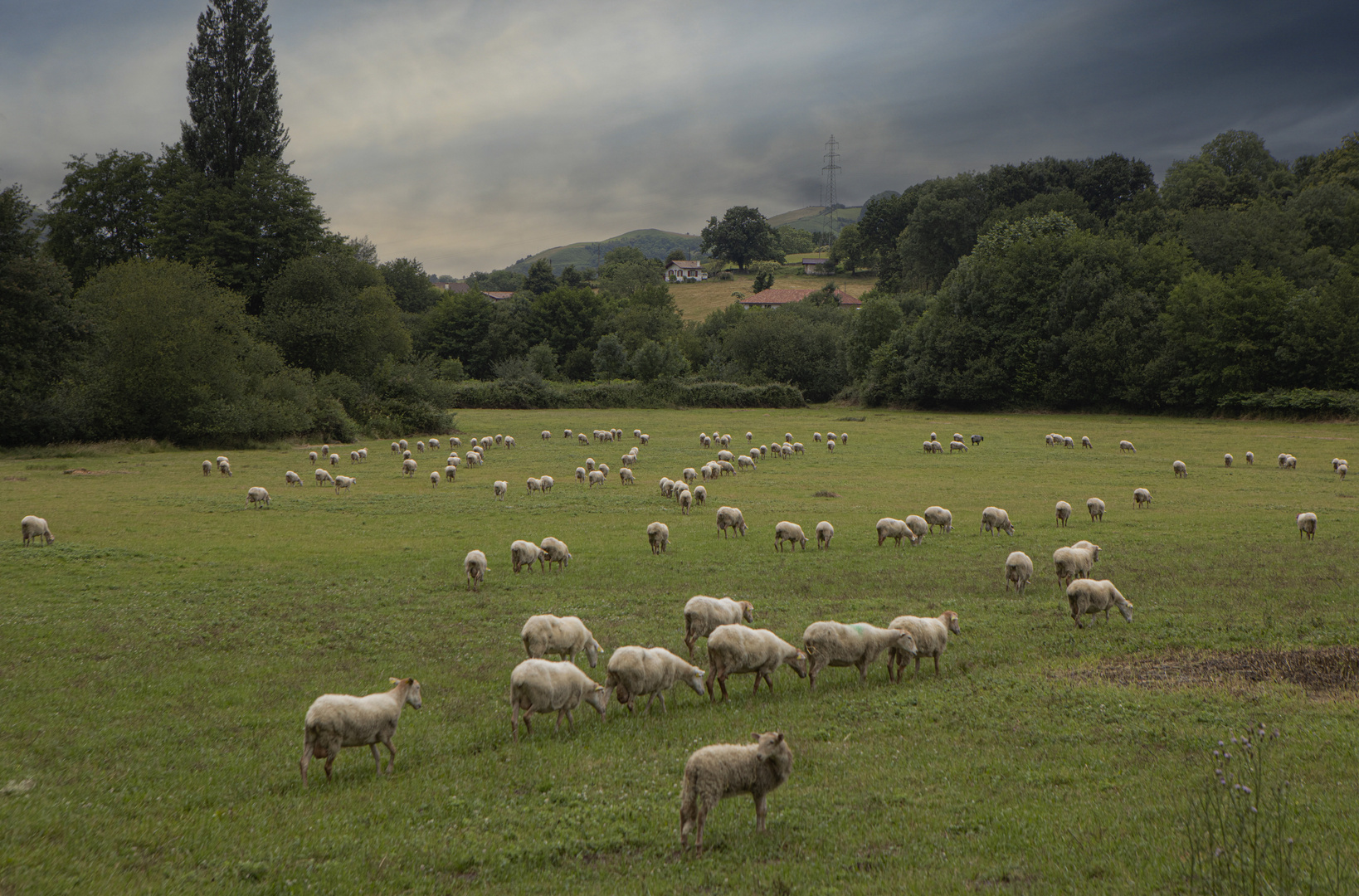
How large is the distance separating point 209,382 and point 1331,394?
81.2 m

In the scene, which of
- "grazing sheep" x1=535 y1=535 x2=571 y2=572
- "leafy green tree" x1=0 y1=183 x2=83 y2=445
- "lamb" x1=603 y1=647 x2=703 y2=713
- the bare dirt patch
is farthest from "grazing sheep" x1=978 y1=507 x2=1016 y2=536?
"leafy green tree" x1=0 y1=183 x2=83 y2=445

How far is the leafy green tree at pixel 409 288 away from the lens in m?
143

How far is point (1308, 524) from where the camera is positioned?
76.6 feet

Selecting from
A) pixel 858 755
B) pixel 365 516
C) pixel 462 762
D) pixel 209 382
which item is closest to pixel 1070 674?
pixel 858 755

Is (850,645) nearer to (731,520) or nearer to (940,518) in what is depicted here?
(731,520)

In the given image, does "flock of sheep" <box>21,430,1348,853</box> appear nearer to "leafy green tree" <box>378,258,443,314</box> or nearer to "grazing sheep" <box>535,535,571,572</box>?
"grazing sheep" <box>535,535,571,572</box>

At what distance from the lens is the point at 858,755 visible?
9.51 m

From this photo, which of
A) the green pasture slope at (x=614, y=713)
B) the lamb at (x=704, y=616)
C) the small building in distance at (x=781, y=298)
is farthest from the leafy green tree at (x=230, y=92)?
the small building in distance at (x=781, y=298)

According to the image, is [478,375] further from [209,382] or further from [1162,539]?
[1162,539]

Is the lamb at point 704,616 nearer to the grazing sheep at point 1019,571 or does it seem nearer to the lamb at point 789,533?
the grazing sheep at point 1019,571

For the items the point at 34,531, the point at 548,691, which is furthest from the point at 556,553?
the point at 34,531

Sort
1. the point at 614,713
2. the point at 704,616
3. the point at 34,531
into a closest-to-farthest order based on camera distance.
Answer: the point at 614,713 → the point at 704,616 → the point at 34,531

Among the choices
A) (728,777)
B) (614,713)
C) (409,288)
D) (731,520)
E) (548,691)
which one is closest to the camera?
(728,777)

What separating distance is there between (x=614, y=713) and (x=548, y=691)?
1469 millimetres
